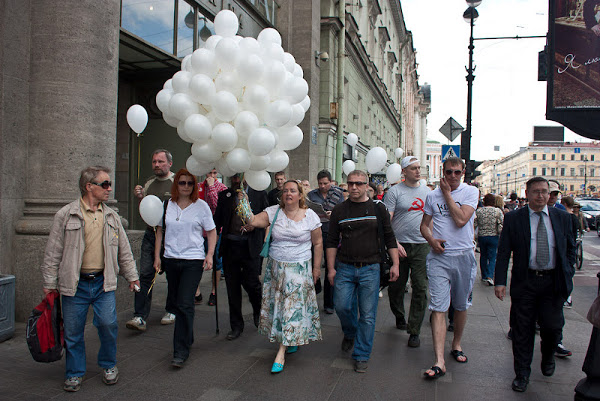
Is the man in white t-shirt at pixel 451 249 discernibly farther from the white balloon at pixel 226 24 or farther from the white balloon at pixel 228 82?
the white balloon at pixel 226 24

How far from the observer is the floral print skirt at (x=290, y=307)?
4363 millimetres

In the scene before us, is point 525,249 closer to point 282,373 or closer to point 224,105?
point 282,373

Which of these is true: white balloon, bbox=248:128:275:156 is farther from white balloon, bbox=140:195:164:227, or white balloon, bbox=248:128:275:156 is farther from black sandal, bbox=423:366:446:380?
black sandal, bbox=423:366:446:380

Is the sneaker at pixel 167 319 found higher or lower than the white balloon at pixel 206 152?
lower

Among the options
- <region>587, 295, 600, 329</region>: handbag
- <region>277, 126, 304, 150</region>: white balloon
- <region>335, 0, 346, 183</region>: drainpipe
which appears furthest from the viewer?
<region>335, 0, 346, 183</region>: drainpipe

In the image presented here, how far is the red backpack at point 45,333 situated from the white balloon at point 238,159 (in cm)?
→ 181

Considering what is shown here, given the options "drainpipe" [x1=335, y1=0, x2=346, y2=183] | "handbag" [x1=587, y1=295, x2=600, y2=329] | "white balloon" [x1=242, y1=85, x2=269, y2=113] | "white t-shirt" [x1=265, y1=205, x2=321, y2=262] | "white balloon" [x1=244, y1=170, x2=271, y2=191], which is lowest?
"handbag" [x1=587, y1=295, x2=600, y2=329]

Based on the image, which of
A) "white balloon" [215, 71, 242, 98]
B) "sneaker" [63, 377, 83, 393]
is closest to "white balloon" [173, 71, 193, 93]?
"white balloon" [215, 71, 242, 98]

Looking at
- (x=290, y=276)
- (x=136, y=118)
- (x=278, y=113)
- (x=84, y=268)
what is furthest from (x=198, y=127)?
(x=290, y=276)

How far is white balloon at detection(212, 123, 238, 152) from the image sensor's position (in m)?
4.09

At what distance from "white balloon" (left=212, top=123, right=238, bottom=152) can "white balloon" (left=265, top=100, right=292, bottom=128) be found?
378 mm

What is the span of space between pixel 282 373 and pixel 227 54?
295cm

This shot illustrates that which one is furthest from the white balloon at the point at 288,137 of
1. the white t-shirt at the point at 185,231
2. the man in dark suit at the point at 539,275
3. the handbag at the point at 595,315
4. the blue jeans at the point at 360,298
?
the handbag at the point at 595,315

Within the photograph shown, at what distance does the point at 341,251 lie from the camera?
4594mm
